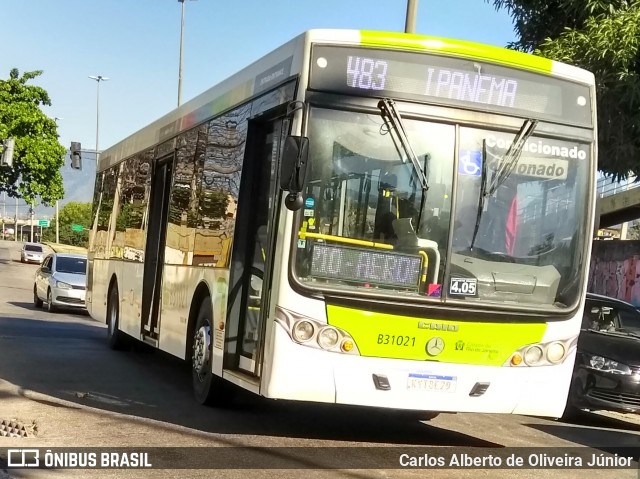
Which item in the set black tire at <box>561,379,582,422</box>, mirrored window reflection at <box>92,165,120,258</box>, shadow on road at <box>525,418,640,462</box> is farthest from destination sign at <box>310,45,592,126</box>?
mirrored window reflection at <box>92,165,120,258</box>

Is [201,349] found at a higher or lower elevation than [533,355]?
lower

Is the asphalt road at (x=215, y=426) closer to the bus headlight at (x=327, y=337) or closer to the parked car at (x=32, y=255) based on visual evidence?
the bus headlight at (x=327, y=337)

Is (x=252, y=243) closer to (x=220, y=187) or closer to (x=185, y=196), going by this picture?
(x=220, y=187)

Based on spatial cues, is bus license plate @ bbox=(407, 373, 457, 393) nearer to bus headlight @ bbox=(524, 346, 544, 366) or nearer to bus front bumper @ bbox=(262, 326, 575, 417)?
bus front bumper @ bbox=(262, 326, 575, 417)

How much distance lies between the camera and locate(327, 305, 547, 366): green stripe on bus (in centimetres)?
716

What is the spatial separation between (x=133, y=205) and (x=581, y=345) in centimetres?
656

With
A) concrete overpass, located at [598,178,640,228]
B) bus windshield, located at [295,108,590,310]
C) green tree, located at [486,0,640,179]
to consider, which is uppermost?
green tree, located at [486,0,640,179]

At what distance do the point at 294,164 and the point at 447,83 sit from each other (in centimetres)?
158

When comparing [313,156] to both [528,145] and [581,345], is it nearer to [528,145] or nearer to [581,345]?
[528,145]

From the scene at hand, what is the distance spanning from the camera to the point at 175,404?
928cm

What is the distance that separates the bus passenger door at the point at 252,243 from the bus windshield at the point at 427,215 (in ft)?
2.01

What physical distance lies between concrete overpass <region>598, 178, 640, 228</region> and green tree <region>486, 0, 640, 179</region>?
676cm

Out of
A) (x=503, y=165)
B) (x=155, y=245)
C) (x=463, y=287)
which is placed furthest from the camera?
(x=155, y=245)

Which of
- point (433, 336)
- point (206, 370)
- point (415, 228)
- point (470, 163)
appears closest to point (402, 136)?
point (470, 163)
